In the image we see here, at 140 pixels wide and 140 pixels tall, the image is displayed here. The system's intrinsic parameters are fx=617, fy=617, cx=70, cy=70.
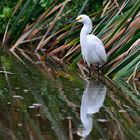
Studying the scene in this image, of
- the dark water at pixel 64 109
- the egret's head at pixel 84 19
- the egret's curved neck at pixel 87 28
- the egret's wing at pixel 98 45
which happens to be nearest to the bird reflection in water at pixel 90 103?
the dark water at pixel 64 109

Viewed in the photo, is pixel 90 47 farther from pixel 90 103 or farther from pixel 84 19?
pixel 90 103

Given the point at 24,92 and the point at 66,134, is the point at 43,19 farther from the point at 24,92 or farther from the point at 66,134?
the point at 66,134

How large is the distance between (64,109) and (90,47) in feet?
9.54

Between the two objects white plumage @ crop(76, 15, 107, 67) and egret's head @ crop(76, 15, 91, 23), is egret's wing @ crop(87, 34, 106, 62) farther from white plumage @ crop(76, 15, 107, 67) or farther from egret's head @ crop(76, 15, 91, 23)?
egret's head @ crop(76, 15, 91, 23)

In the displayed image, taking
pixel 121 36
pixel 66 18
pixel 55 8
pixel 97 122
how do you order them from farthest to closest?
pixel 66 18, pixel 55 8, pixel 121 36, pixel 97 122

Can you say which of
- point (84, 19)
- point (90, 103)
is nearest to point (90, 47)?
point (84, 19)

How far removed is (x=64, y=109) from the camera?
713cm

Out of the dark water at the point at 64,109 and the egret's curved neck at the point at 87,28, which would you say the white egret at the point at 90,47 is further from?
the dark water at the point at 64,109

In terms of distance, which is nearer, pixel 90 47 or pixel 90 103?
pixel 90 103

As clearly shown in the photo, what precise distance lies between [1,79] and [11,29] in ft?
10.7

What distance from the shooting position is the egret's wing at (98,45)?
958 centimetres

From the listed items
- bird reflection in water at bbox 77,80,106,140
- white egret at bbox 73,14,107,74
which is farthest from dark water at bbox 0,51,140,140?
white egret at bbox 73,14,107,74

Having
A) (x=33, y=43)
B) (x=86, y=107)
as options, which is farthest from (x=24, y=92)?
(x=33, y=43)

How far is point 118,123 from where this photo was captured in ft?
21.3
